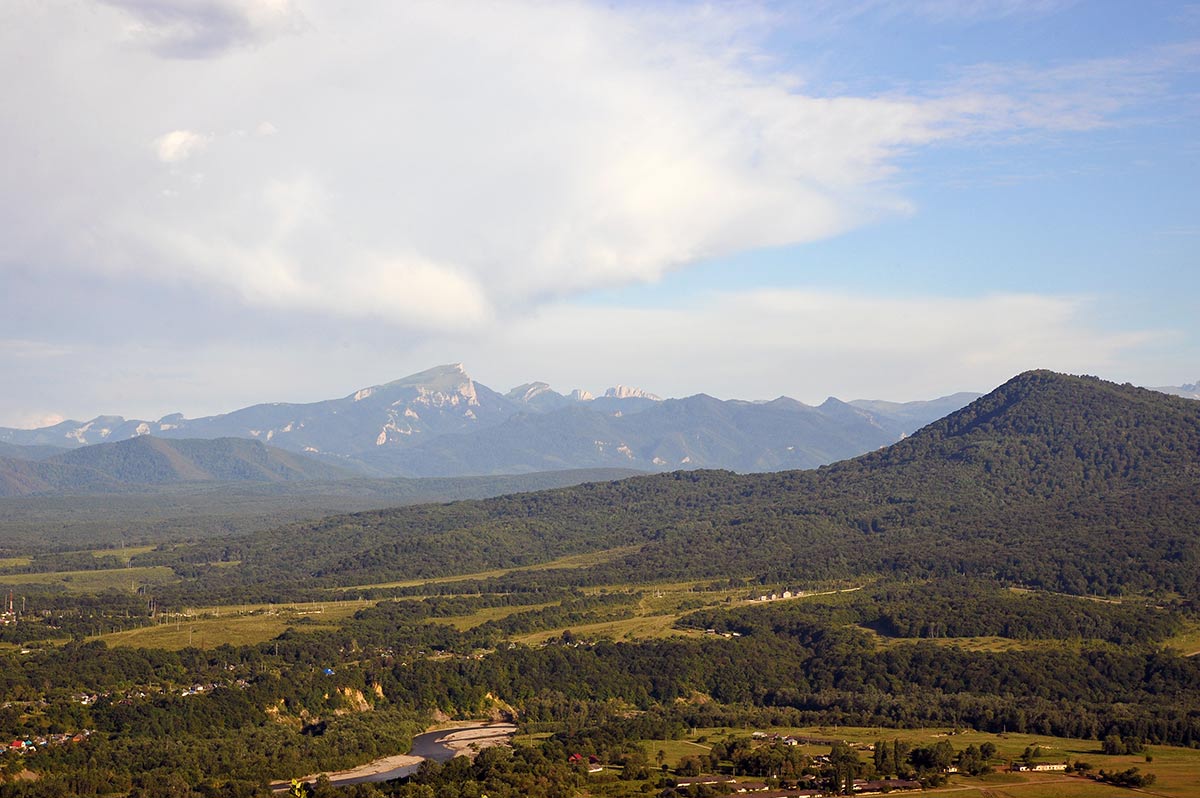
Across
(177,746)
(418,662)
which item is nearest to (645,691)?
(418,662)

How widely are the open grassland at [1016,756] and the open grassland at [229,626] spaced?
204 feet

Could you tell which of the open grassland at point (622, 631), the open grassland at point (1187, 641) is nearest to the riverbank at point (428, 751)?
the open grassland at point (622, 631)

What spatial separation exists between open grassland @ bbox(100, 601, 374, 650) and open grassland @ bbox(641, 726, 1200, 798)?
62.3 metres

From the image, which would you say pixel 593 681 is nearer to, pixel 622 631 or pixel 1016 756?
pixel 622 631

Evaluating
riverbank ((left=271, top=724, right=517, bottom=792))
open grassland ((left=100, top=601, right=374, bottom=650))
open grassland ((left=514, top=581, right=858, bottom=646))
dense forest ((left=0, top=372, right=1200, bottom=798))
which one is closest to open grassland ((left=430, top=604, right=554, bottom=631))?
dense forest ((left=0, top=372, right=1200, bottom=798))

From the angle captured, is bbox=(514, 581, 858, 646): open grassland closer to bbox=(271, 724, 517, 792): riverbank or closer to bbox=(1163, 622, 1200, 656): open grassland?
bbox=(271, 724, 517, 792): riverbank

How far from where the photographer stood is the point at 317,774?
365 feet

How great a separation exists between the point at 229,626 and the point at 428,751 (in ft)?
200

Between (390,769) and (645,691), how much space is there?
37.2m

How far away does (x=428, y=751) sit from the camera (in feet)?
396

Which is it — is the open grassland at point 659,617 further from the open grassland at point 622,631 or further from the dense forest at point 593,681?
the dense forest at point 593,681

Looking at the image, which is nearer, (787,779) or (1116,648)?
(787,779)

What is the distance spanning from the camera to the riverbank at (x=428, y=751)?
4286 inches

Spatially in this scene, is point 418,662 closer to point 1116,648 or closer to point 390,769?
point 390,769
